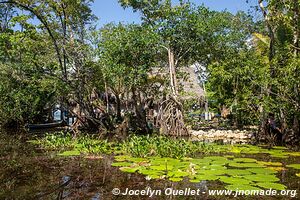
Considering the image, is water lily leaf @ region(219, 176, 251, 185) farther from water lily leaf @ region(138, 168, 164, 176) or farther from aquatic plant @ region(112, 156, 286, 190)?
water lily leaf @ region(138, 168, 164, 176)

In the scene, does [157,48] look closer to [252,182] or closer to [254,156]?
[254,156]

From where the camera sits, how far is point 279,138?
1284 centimetres

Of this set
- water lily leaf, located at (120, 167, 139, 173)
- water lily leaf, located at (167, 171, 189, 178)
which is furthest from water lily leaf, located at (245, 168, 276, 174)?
water lily leaf, located at (120, 167, 139, 173)

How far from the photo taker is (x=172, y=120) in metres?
15.6

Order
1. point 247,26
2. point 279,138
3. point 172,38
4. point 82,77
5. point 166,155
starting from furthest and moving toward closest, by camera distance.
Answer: point 247,26 < point 172,38 < point 82,77 < point 279,138 < point 166,155

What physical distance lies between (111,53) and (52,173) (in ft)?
32.1

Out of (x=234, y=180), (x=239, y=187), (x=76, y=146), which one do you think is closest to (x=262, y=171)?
(x=234, y=180)

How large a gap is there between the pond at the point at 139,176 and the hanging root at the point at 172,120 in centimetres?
600

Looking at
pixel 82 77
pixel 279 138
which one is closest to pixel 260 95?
pixel 279 138

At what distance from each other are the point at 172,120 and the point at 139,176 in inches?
350

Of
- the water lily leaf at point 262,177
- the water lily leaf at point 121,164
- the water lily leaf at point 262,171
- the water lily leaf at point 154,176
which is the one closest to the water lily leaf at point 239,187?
the water lily leaf at point 262,177

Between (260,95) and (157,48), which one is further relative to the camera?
(157,48)

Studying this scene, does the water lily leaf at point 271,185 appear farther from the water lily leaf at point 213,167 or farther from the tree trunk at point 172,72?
the tree trunk at point 172,72

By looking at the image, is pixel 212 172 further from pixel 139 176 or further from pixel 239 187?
pixel 139 176
